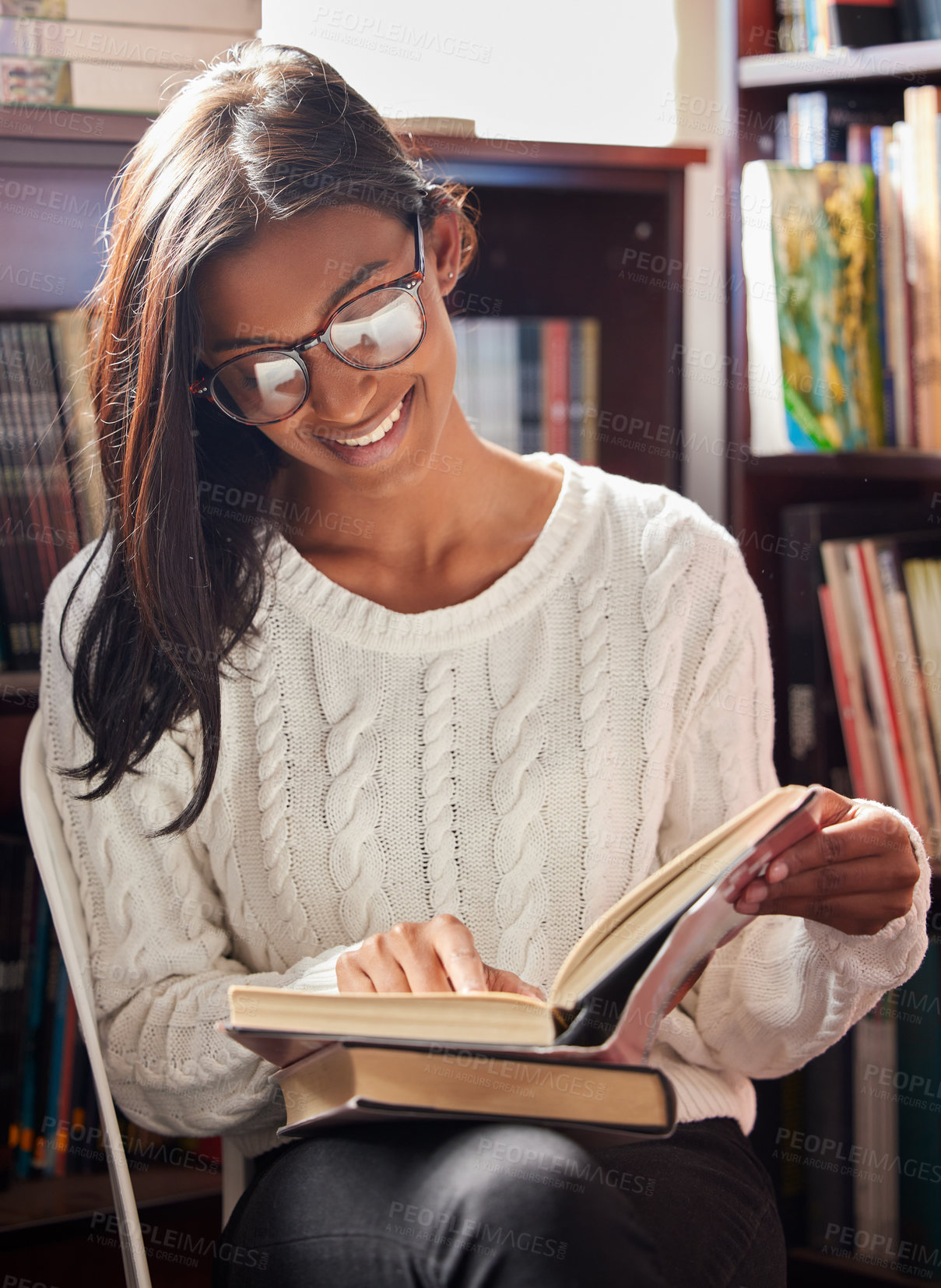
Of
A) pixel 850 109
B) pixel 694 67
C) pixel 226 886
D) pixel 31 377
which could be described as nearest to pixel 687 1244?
pixel 226 886

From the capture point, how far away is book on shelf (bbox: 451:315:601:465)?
1.32 meters

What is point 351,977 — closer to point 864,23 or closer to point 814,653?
point 814,653

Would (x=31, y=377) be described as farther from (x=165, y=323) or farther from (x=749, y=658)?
(x=749, y=658)

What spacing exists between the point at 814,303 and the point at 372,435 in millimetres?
552

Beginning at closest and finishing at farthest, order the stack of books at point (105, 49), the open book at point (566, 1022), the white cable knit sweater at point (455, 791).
→ the open book at point (566, 1022)
the white cable knit sweater at point (455, 791)
the stack of books at point (105, 49)

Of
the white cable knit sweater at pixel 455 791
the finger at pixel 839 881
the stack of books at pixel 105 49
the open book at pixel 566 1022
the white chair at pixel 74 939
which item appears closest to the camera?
the open book at pixel 566 1022

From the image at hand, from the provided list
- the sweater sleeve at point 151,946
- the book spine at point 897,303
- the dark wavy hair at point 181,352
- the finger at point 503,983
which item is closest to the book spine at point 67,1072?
the sweater sleeve at point 151,946

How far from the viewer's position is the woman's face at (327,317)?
83cm

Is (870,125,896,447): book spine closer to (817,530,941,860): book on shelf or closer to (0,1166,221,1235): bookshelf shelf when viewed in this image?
(817,530,941,860): book on shelf

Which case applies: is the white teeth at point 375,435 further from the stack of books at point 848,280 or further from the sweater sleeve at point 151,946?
the stack of books at point 848,280

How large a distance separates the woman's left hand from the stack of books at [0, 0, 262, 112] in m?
0.88

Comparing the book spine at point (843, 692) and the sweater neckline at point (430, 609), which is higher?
the sweater neckline at point (430, 609)

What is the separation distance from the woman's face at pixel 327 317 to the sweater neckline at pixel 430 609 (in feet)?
0.38

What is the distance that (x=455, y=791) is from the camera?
0.97 meters
